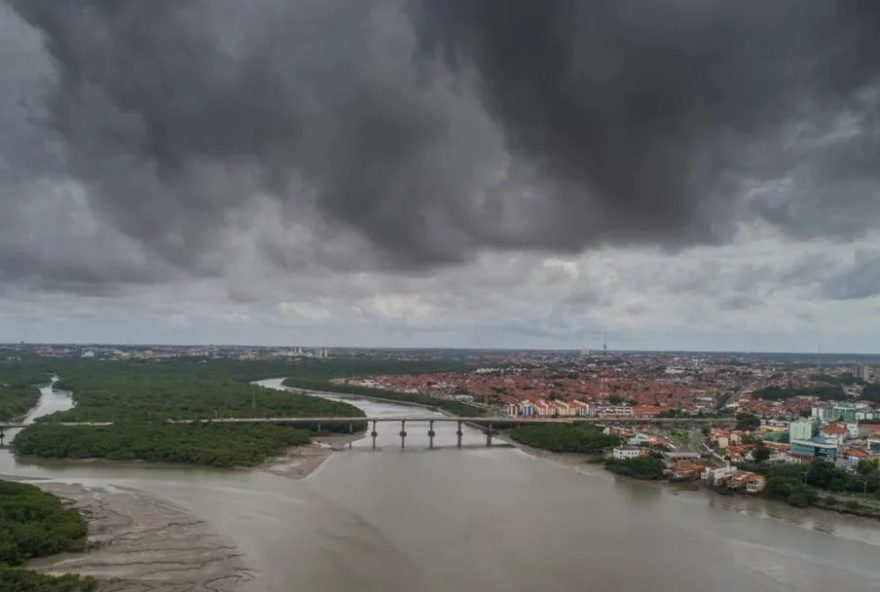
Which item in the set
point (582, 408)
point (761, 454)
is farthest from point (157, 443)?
point (582, 408)

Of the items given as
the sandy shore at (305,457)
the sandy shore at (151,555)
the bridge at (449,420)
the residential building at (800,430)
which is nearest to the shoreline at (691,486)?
the bridge at (449,420)

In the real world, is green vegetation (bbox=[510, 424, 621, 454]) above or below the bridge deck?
below

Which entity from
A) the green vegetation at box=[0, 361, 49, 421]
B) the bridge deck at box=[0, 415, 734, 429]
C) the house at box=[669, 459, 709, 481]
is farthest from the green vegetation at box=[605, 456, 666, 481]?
the green vegetation at box=[0, 361, 49, 421]

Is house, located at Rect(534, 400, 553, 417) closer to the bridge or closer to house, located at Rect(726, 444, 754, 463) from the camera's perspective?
the bridge

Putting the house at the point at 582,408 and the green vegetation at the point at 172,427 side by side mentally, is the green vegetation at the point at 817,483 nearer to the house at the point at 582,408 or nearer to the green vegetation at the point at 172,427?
the green vegetation at the point at 172,427

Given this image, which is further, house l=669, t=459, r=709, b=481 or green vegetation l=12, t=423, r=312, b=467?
green vegetation l=12, t=423, r=312, b=467

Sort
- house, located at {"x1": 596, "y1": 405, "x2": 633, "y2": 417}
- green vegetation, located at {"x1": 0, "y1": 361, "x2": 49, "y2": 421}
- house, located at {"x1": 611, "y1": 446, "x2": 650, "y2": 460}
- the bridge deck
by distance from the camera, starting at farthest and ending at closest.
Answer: house, located at {"x1": 596, "y1": 405, "x2": 633, "y2": 417} → green vegetation, located at {"x1": 0, "y1": 361, "x2": 49, "y2": 421} → the bridge deck → house, located at {"x1": 611, "y1": 446, "x2": 650, "y2": 460}
